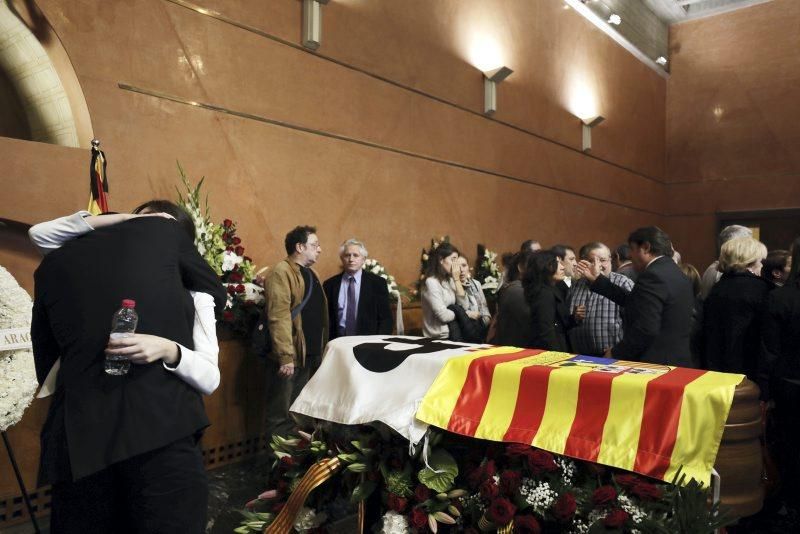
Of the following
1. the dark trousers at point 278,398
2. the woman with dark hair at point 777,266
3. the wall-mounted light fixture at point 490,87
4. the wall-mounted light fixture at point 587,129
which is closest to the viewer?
the dark trousers at point 278,398

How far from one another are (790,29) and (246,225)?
877 centimetres

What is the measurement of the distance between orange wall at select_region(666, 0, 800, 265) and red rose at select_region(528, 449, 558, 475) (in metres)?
8.92

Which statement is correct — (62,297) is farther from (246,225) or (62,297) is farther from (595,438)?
(246,225)

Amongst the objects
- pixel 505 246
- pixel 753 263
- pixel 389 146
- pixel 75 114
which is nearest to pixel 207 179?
pixel 75 114

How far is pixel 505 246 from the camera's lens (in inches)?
268

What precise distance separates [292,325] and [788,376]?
8.35ft

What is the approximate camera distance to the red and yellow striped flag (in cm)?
175

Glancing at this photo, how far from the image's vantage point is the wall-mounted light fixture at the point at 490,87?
6430 mm

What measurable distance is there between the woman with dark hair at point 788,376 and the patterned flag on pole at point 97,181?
3396mm

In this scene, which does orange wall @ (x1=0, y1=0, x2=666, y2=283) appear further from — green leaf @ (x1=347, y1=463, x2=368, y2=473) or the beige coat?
green leaf @ (x1=347, y1=463, x2=368, y2=473)

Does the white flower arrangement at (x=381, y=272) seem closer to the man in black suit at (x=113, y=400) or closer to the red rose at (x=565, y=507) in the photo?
the red rose at (x=565, y=507)

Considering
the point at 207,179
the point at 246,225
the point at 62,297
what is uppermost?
the point at 207,179

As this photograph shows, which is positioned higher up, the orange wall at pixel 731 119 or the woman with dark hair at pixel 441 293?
the orange wall at pixel 731 119

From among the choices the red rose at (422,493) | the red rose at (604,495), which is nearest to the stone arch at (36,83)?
the red rose at (422,493)
